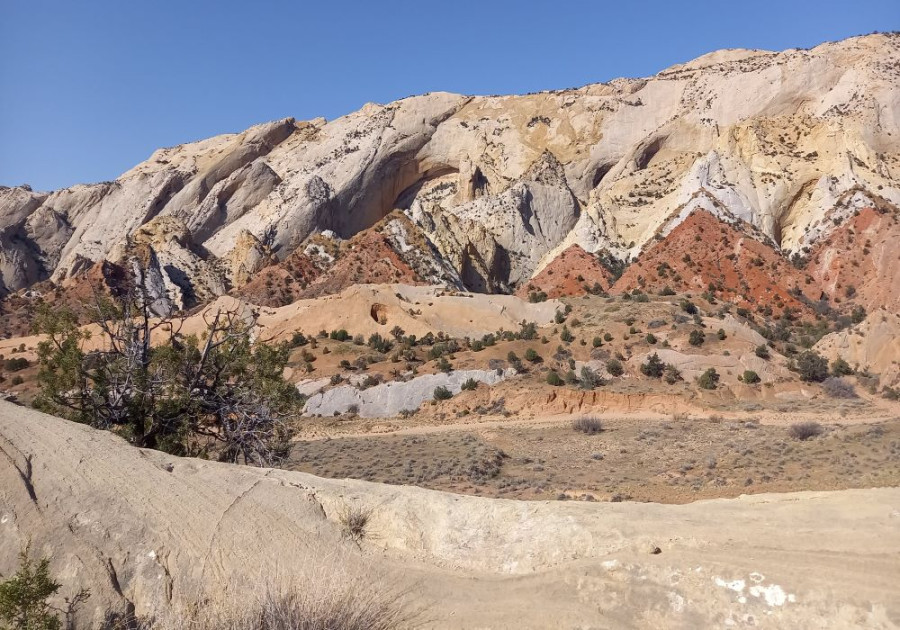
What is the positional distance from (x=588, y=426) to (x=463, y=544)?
64.0 ft

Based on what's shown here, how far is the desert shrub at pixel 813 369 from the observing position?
30522 millimetres

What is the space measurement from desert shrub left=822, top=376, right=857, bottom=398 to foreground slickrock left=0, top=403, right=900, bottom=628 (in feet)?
88.6

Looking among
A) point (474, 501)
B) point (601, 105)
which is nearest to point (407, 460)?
point (474, 501)

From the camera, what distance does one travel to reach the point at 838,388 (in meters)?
29.1

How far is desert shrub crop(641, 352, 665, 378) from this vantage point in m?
31.4

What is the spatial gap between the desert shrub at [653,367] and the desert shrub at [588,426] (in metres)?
7.60

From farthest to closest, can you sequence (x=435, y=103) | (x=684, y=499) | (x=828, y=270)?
(x=435, y=103) → (x=828, y=270) → (x=684, y=499)

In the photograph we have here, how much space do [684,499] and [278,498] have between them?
11211 mm

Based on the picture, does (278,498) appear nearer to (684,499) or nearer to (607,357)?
(684,499)

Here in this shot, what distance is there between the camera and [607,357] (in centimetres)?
3325

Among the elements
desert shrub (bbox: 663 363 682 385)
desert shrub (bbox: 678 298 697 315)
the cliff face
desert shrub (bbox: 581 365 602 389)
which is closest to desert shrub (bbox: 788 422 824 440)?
desert shrub (bbox: 663 363 682 385)

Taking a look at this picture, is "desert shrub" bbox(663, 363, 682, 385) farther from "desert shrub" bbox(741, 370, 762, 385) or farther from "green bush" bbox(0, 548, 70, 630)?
"green bush" bbox(0, 548, 70, 630)

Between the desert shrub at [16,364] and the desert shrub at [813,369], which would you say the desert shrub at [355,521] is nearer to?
the desert shrub at [813,369]

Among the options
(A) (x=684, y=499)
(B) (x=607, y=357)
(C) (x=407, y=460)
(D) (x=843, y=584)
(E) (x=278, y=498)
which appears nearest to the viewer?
(D) (x=843, y=584)
